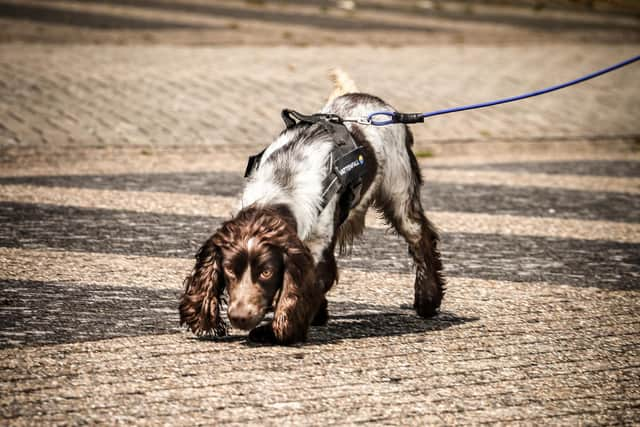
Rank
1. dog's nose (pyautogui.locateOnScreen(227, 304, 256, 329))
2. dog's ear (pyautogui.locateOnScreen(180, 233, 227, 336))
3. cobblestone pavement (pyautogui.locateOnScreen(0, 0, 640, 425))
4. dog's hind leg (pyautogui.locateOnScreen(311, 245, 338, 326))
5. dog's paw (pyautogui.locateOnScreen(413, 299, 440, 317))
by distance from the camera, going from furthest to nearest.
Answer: dog's paw (pyautogui.locateOnScreen(413, 299, 440, 317)) → dog's hind leg (pyautogui.locateOnScreen(311, 245, 338, 326)) → dog's ear (pyautogui.locateOnScreen(180, 233, 227, 336)) → dog's nose (pyautogui.locateOnScreen(227, 304, 256, 329)) → cobblestone pavement (pyautogui.locateOnScreen(0, 0, 640, 425))

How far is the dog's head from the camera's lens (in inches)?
167

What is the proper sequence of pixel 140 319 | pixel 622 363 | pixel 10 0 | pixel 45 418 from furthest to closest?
pixel 10 0, pixel 140 319, pixel 622 363, pixel 45 418

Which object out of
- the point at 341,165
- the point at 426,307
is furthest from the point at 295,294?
the point at 426,307

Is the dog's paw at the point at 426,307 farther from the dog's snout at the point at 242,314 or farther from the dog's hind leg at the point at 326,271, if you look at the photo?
the dog's snout at the point at 242,314

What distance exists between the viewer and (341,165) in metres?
4.62

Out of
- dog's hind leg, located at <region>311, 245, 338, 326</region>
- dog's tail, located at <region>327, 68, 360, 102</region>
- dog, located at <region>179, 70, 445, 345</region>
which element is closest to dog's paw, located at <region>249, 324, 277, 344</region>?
dog, located at <region>179, 70, 445, 345</region>

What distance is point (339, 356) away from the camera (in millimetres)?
4492

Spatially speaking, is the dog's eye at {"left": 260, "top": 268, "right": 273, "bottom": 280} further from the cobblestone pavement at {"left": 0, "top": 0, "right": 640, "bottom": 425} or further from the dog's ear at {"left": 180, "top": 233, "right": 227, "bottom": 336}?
the cobblestone pavement at {"left": 0, "top": 0, "right": 640, "bottom": 425}

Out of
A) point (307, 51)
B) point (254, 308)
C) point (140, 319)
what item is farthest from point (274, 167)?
point (307, 51)

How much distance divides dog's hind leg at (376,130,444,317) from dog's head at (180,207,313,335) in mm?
954

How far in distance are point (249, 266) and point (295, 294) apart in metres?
0.24

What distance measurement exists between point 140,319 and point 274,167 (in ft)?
3.37

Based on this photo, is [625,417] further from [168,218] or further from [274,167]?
[168,218]

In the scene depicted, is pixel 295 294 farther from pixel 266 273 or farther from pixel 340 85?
pixel 340 85
